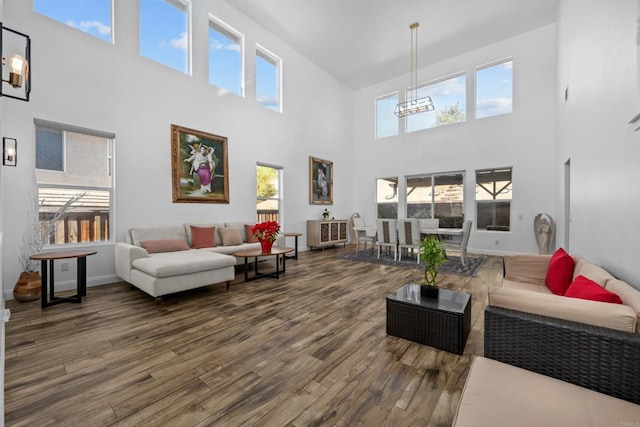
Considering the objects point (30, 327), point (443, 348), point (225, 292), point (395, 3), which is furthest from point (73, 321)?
point (395, 3)

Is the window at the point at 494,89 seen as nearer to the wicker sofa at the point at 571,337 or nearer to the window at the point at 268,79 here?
the window at the point at 268,79

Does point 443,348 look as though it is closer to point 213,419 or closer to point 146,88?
point 213,419

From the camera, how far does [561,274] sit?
2.36 m

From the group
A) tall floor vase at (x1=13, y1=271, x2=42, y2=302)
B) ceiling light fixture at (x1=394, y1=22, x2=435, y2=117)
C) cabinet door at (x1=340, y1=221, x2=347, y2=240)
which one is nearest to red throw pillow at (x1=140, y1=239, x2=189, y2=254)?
tall floor vase at (x1=13, y1=271, x2=42, y2=302)

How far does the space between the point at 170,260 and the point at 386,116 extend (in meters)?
7.67

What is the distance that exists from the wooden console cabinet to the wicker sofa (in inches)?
230

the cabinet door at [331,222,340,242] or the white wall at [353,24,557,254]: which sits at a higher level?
the white wall at [353,24,557,254]

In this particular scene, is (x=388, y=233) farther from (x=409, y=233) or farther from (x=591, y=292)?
(x=591, y=292)

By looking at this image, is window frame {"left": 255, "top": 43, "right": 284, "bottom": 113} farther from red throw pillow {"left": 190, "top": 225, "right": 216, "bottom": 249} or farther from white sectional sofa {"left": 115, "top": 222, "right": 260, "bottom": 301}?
white sectional sofa {"left": 115, "top": 222, "right": 260, "bottom": 301}

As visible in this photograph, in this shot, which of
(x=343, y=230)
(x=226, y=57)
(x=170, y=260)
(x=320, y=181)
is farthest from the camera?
(x=343, y=230)

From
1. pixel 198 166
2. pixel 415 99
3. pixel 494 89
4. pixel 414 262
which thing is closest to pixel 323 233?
pixel 414 262

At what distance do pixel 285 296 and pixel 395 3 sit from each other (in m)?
5.85

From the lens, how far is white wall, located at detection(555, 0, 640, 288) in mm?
1593

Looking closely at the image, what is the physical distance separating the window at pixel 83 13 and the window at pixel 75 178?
149 cm
